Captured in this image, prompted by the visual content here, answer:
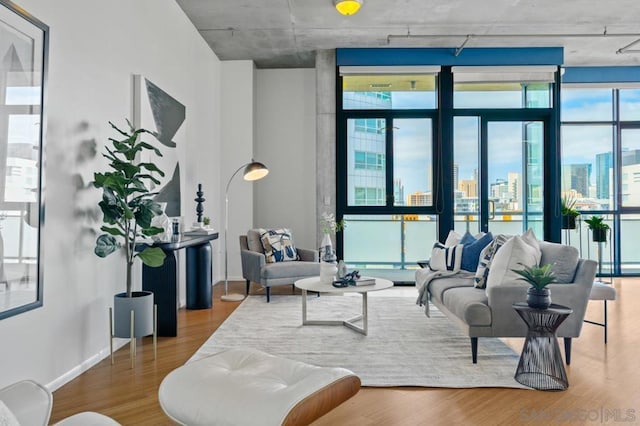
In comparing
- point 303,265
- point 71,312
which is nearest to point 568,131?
point 303,265

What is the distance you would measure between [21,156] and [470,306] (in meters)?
2.89

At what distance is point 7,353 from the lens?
2.49 metres

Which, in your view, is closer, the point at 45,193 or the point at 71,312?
the point at 45,193

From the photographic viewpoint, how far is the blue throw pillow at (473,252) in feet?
14.8

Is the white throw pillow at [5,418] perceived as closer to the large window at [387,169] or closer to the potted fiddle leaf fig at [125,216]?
the potted fiddle leaf fig at [125,216]

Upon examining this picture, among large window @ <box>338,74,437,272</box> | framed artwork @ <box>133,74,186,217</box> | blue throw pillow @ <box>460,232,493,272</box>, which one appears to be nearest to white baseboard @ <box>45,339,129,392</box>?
framed artwork @ <box>133,74,186,217</box>

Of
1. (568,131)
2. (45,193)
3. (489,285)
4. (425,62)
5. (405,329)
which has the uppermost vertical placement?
(425,62)

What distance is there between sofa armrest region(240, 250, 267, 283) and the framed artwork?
1023mm

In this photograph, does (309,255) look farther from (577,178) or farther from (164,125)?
(577,178)

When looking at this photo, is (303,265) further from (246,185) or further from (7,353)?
(7,353)

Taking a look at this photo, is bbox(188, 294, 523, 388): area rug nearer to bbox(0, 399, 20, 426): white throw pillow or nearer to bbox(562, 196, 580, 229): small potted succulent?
bbox(0, 399, 20, 426): white throw pillow

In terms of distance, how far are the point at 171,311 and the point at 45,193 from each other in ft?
5.19

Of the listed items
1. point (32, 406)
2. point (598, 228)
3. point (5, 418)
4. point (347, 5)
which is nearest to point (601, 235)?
point (598, 228)

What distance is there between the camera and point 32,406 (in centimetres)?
141
